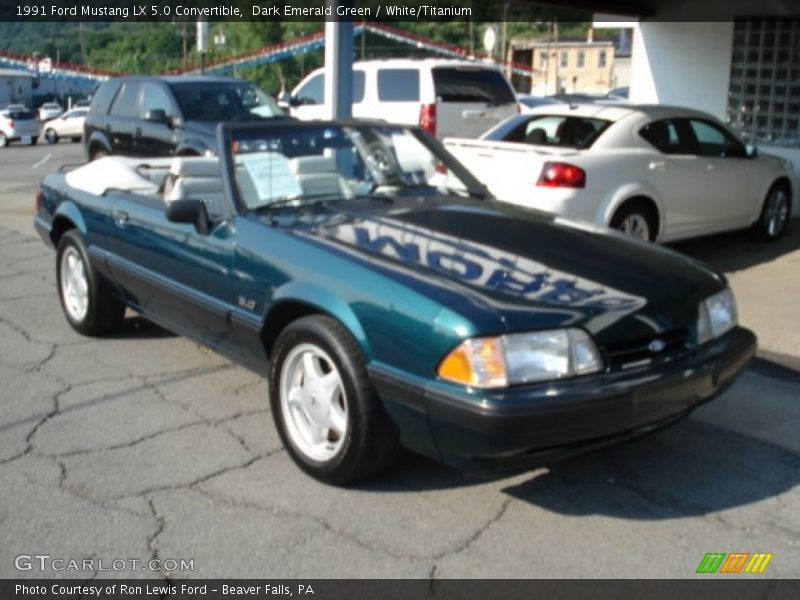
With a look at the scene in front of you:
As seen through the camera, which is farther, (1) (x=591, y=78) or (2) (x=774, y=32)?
(1) (x=591, y=78)

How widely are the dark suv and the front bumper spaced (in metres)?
7.11

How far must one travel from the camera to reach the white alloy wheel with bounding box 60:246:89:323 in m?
5.80

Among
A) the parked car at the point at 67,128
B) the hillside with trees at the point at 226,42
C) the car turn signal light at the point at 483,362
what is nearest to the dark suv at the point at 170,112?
the car turn signal light at the point at 483,362

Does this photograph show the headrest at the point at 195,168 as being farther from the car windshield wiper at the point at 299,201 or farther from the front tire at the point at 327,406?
the front tire at the point at 327,406

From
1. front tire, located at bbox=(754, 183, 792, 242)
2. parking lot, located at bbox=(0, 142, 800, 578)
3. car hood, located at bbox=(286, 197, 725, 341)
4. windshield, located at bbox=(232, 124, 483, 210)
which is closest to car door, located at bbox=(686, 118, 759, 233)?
front tire, located at bbox=(754, 183, 792, 242)

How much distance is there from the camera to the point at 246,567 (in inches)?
122

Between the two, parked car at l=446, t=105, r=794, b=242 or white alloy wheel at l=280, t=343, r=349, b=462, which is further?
parked car at l=446, t=105, r=794, b=242

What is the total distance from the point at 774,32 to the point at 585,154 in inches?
236

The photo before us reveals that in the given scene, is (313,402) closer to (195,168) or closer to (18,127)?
(195,168)

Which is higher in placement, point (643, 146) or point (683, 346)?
point (643, 146)

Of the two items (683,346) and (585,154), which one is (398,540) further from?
(585,154)

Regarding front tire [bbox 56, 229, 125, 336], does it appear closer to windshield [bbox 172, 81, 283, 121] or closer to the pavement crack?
the pavement crack

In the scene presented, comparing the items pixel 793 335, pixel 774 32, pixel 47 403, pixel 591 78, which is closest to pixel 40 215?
pixel 47 403
